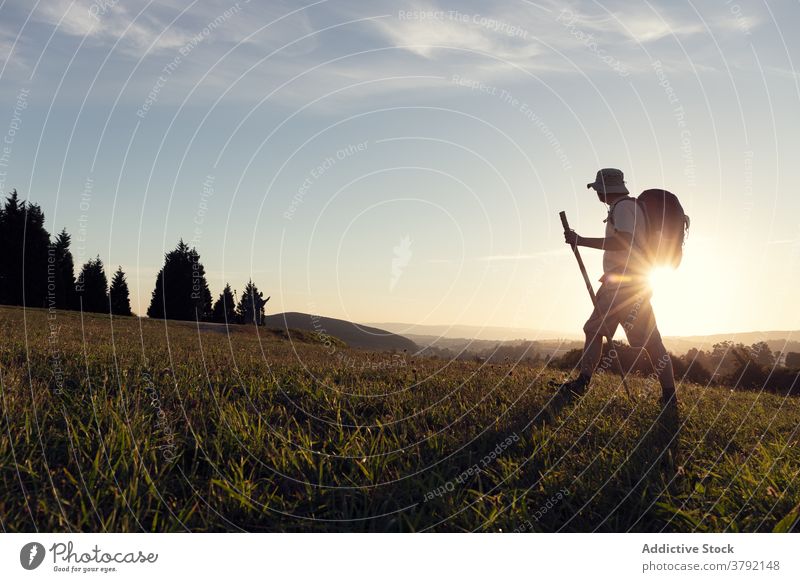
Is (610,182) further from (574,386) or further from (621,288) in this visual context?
(574,386)

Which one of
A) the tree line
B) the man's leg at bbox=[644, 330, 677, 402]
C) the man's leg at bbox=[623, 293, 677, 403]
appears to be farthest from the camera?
the tree line

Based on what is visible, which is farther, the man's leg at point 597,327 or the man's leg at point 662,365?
the man's leg at point 597,327

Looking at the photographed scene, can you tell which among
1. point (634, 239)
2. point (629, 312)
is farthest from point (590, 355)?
point (634, 239)

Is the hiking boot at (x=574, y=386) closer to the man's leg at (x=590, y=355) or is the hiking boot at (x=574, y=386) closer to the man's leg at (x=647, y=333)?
the man's leg at (x=590, y=355)

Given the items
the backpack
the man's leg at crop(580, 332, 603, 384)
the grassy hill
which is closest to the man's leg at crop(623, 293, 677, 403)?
the man's leg at crop(580, 332, 603, 384)

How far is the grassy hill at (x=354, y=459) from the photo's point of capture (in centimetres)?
448

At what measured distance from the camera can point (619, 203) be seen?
8.80 metres

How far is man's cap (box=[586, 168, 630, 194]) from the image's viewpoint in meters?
9.34

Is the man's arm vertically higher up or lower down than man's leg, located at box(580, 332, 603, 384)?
higher up

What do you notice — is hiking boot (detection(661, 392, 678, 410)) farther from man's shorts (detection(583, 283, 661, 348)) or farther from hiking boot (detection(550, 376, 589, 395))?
hiking boot (detection(550, 376, 589, 395))
